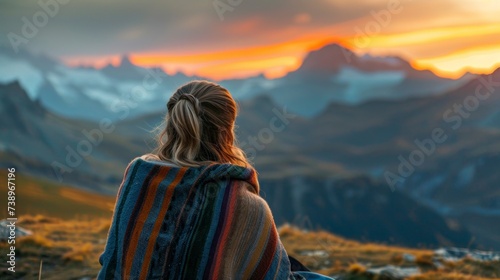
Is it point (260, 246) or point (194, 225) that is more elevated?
point (194, 225)

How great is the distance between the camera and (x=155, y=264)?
452 centimetres

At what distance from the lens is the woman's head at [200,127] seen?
461cm

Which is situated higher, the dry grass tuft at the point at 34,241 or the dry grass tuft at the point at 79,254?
the dry grass tuft at the point at 34,241

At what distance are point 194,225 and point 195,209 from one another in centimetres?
12

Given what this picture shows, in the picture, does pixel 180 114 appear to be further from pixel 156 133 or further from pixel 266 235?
pixel 266 235

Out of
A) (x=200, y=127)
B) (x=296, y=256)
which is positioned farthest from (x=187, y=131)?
(x=296, y=256)

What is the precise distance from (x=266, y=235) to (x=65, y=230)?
30.4ft

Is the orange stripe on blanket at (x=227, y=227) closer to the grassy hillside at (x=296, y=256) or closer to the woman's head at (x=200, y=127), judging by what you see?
the woman's head at (x=200, y=127)

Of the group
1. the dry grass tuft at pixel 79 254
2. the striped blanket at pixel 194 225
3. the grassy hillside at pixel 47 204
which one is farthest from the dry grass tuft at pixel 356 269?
the striped blanket at pixel 194 225

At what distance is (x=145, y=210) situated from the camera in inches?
181

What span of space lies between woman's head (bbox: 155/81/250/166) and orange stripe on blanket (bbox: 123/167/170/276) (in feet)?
0.51

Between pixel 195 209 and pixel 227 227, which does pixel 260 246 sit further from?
pixel 195 209

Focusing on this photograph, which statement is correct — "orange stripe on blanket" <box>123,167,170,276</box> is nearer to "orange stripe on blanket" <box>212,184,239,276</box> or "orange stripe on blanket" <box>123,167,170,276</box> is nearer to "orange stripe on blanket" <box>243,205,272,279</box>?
"orange stripe on blanket" <box>212,184,239,276</box>

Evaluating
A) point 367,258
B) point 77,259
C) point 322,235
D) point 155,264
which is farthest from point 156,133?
point 322,235
